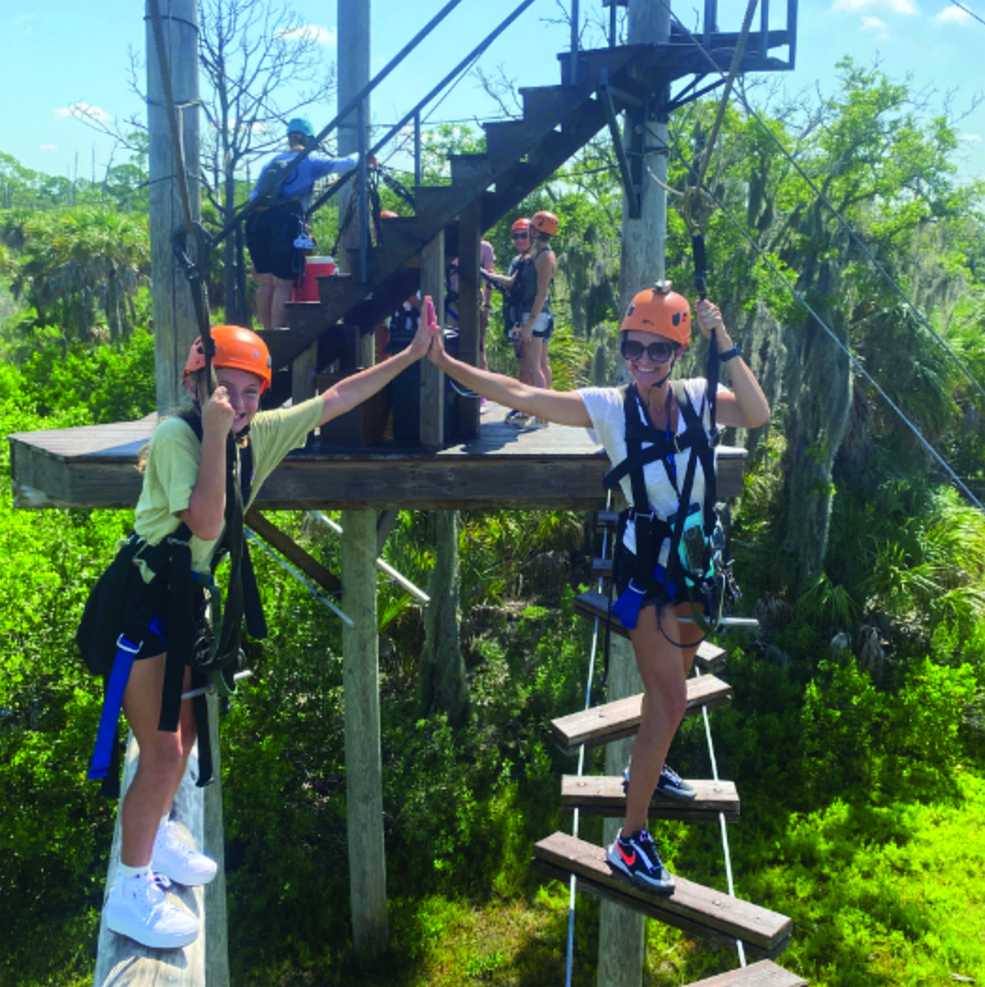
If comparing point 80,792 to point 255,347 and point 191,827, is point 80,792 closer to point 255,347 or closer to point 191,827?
point 191,827

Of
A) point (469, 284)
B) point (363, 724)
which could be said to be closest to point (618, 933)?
point (363, 724)

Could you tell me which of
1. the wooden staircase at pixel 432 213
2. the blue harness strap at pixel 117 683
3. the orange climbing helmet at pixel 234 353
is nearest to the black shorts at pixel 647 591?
the orange climbing helmet at pixel 234 353

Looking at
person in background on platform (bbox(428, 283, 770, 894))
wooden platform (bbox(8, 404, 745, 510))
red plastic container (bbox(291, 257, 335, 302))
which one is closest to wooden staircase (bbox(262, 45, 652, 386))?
wooden platform (bbox(8, 404, 745, 510))

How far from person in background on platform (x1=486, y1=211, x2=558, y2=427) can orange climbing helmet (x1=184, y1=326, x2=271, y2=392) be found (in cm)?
395

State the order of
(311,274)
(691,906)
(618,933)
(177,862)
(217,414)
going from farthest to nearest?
(618,933), (311,274), (691,906), (177,862), (217,414)

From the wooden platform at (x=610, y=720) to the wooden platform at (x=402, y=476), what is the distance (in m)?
1.45

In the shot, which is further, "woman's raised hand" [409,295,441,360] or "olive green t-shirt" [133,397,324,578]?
"woman's raised hand" [409,295,441,360]

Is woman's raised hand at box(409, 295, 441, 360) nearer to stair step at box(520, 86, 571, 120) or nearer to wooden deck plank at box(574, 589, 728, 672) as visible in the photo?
wooden deck plank at box(574, 589, 728, 672)

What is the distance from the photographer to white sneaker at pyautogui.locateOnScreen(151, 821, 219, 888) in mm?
3365

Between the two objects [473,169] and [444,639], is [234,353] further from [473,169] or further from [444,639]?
[444,639]

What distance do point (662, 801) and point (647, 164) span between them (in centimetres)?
438

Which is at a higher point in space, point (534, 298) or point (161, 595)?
point (534, 298)

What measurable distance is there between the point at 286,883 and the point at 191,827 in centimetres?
911

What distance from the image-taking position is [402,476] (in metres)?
5.75
